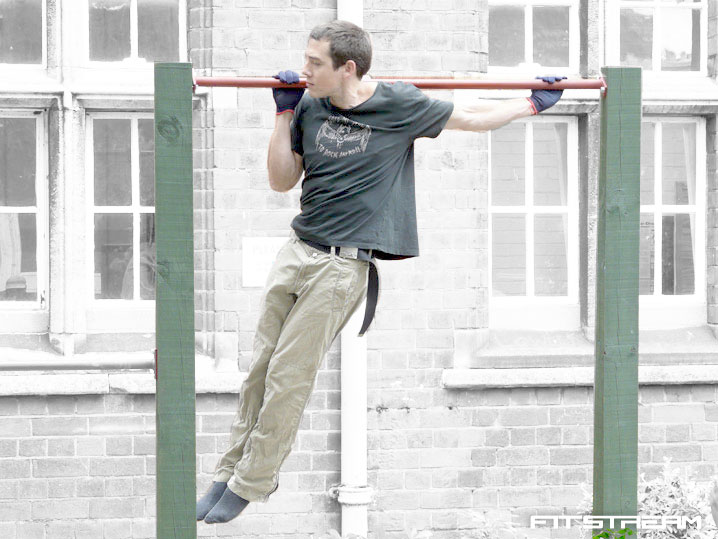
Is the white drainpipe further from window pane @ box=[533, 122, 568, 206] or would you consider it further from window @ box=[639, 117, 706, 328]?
window @ box=[639, 117, 706, 328]

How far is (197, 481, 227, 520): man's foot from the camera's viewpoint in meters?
4.44

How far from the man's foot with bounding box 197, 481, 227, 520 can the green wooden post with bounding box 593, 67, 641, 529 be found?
4.41 feet

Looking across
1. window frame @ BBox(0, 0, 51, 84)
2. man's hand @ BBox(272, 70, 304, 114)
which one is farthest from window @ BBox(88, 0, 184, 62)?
man's hand @ BBox(272, 70, 304, 114)

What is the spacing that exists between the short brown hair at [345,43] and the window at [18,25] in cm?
282

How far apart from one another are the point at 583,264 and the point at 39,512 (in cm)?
307

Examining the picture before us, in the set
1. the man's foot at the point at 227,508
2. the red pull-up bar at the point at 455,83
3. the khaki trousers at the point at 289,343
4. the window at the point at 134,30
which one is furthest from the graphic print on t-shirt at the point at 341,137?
the window at the point at 134,30

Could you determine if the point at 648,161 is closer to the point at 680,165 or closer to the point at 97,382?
the point at 680,165

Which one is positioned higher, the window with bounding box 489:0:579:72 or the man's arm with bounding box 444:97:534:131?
the window with bounding box 489:0:579:72

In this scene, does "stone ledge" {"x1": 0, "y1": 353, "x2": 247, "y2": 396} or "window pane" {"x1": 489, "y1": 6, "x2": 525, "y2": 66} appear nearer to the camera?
"stone ledge" {"x1": 0, "y1": 353, "x2": 247, "y2": 396}

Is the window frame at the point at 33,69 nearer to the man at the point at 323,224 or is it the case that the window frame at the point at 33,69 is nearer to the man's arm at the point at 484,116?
the man at the point at 323,224

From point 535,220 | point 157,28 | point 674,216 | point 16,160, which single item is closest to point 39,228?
point 16,160

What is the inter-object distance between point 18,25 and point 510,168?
2.64m

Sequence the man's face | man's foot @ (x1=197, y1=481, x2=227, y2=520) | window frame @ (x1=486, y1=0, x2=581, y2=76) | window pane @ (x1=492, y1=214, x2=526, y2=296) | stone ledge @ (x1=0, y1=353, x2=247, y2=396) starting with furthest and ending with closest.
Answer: window pane @ (x1=492, y1=214, x2=526, y2=296) → window frame @ (x1=486, y1=0, x2=581, y2=76) → stone ledge @ (x1=0, y1=353, x2=247, y2=396) → man's foot @ (x1=197, y1=481, x2=227, y2=520) → the man's face

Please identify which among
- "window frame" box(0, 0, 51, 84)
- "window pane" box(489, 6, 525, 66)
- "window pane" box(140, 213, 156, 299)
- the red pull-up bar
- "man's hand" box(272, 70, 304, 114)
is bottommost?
"window pane" box(140, 213, 156, 299)
